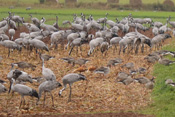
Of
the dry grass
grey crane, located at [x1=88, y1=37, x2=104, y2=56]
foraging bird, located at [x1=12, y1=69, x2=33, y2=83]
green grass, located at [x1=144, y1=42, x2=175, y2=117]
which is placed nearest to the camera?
green grass, located at [x1=144, y1=42, x2=175, y2=117]

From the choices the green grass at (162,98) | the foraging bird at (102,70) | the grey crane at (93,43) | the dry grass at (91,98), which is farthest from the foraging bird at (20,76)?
the grey crane at (93,43)

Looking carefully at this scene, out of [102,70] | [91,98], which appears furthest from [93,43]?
[91,98]

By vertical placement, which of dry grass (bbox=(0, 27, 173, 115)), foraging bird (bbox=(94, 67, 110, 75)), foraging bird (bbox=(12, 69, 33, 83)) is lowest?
dry grass (bbox=(0, 27, 173, 115))

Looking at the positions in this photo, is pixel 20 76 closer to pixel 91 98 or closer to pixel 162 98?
pixel 91 98

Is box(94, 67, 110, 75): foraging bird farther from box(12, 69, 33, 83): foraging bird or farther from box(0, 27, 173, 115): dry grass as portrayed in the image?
box(12, 69, 33, 83): foraging bird

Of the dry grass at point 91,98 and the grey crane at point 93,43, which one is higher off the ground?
the grey crane at point 93,43

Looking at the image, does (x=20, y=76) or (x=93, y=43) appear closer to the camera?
(x=20, y=76)

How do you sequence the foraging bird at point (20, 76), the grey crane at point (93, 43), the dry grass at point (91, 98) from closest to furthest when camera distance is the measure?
1. the dry grass at point (91, 98)
2. the foraging bird at point (20, 76)
3. the grey crane at point (93, 43)

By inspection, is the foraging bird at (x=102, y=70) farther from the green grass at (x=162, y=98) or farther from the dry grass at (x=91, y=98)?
the green grass at (x=162, y=98)

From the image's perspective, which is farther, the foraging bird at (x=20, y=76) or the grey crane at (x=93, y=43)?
the grey crane at (x=93, y=43)

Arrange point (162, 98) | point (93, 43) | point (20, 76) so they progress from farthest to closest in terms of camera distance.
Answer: point (93, 43), point (20, 76), point (162, 98)

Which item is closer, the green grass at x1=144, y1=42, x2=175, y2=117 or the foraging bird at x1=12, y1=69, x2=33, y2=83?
the green grass at x1=144, y1=42, x2=175, y2=117

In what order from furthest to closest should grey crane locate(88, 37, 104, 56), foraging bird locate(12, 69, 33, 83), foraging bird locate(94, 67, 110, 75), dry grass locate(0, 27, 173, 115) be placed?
grey crane locate(88, 37, 104, 56)
foraging bird locate(94, 67, 110, 75)
foraging bird locate(12, 69, 33, 83)
dry grass locate(0, 27, 173, 115)

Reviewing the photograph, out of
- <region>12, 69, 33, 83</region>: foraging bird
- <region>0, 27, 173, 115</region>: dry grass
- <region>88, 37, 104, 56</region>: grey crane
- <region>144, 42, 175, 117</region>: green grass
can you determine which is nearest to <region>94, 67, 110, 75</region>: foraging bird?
<region>0, 27, 173, 115</region>: dry grass
